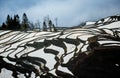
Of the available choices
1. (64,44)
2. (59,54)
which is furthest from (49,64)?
(64,44)

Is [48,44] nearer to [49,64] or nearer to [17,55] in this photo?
[17,55]

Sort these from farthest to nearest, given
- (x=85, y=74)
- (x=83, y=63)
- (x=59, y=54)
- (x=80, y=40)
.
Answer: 1. (x=80, y=40)
2. (x=59, y=54)
3. (x=83, y=63)
4. (x=85, y=74)

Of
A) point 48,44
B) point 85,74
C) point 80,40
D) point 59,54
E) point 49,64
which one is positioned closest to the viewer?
point 85,74

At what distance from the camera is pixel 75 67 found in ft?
80.5

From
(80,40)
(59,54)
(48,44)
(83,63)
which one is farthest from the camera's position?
(48,44)

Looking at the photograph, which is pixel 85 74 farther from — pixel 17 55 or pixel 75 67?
pixel 17 55

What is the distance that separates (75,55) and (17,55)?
10.4 meters

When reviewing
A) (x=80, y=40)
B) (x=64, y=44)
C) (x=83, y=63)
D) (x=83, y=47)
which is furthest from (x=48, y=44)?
(x=83, y=63)

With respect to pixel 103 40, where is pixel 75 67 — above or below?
below

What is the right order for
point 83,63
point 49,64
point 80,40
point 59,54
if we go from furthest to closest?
point 80,40
point 59,54
point 49,64
point 83,63

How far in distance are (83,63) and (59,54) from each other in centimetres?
545

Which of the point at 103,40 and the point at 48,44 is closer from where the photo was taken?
the point at 103,40

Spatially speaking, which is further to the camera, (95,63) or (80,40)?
(80,40)

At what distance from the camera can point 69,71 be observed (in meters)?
23.9
